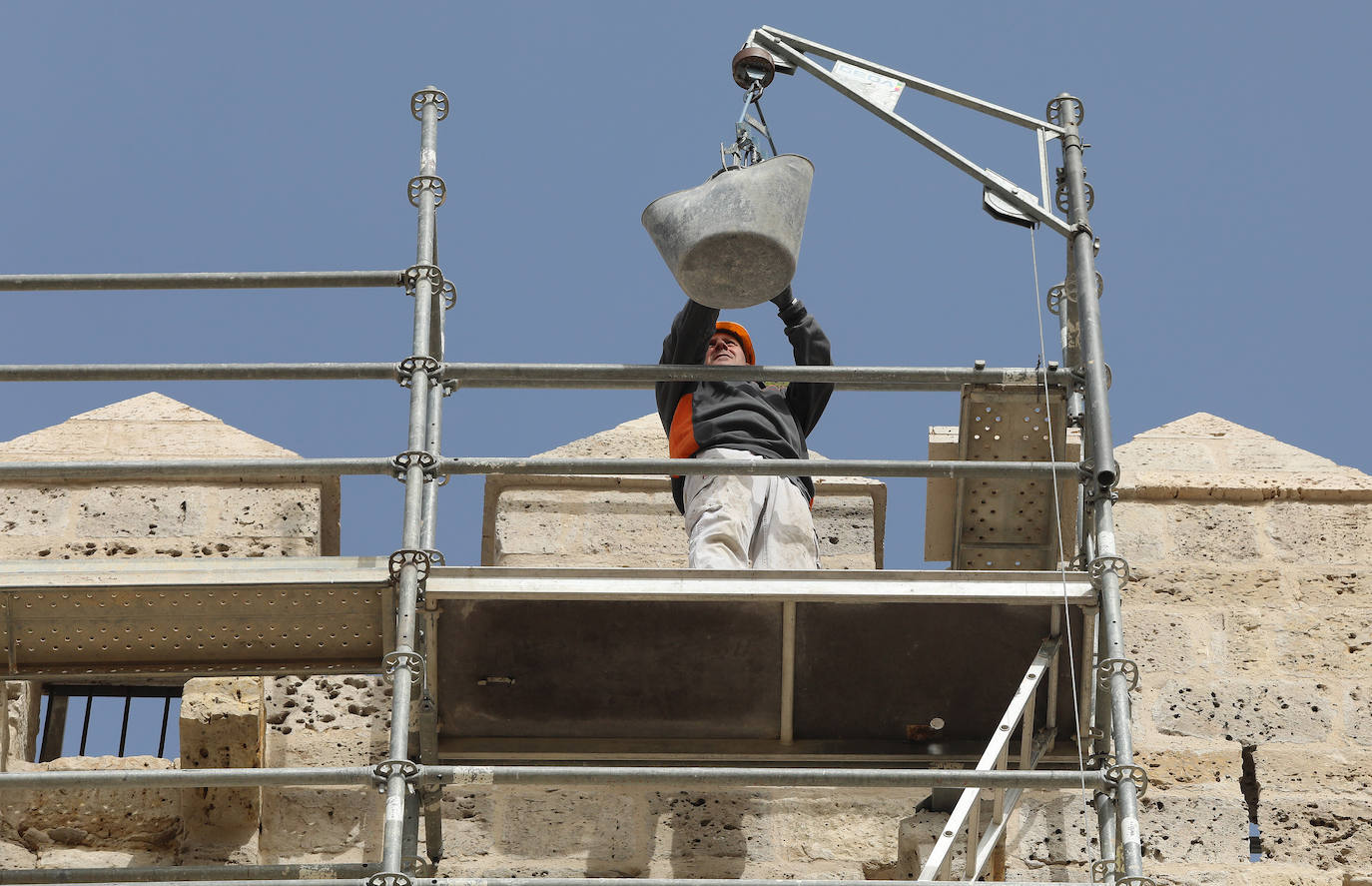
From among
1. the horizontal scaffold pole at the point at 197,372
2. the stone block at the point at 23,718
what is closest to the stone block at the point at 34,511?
the stone block at the point at 23,718

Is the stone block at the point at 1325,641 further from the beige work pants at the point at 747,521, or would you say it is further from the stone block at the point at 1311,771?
the beige work pants at the point at 747,521

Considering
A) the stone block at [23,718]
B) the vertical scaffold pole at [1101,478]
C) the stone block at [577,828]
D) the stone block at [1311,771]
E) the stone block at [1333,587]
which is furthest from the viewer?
the stone block at [1333,587]

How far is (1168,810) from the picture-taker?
26.1 ft

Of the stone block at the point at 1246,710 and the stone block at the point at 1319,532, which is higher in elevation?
the stone block at the point at 1319,532

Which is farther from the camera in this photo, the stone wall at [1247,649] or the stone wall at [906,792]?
the stone wall at [1247,649]

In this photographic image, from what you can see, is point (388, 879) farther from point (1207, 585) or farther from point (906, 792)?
point (1207, 585)

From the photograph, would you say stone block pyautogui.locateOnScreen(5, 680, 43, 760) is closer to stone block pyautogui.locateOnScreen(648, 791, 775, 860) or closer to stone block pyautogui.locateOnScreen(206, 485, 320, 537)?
stone block pyautogui.locateOnScreen(206, 485, 320, 537)

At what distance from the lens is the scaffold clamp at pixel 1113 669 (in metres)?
6.41

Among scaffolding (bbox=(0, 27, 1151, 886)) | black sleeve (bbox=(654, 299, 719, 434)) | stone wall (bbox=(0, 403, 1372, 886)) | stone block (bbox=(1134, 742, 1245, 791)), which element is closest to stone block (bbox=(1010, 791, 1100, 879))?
stone wall (bbox=(0, 403, 1372, 886))

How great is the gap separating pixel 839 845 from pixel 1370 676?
83.4 inches

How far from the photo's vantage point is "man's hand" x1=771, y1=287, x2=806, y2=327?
26.9 ft

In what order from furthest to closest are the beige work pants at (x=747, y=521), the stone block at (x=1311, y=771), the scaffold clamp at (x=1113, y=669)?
the stone block at (x=1311, y=771)
the beige work pants at (x=747, y=521)
the scaffold clamp at (x=1113, y=669)

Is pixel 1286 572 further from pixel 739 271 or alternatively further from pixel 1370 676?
pixel 739 271

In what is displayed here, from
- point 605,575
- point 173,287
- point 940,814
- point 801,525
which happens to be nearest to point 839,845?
point 940,814
